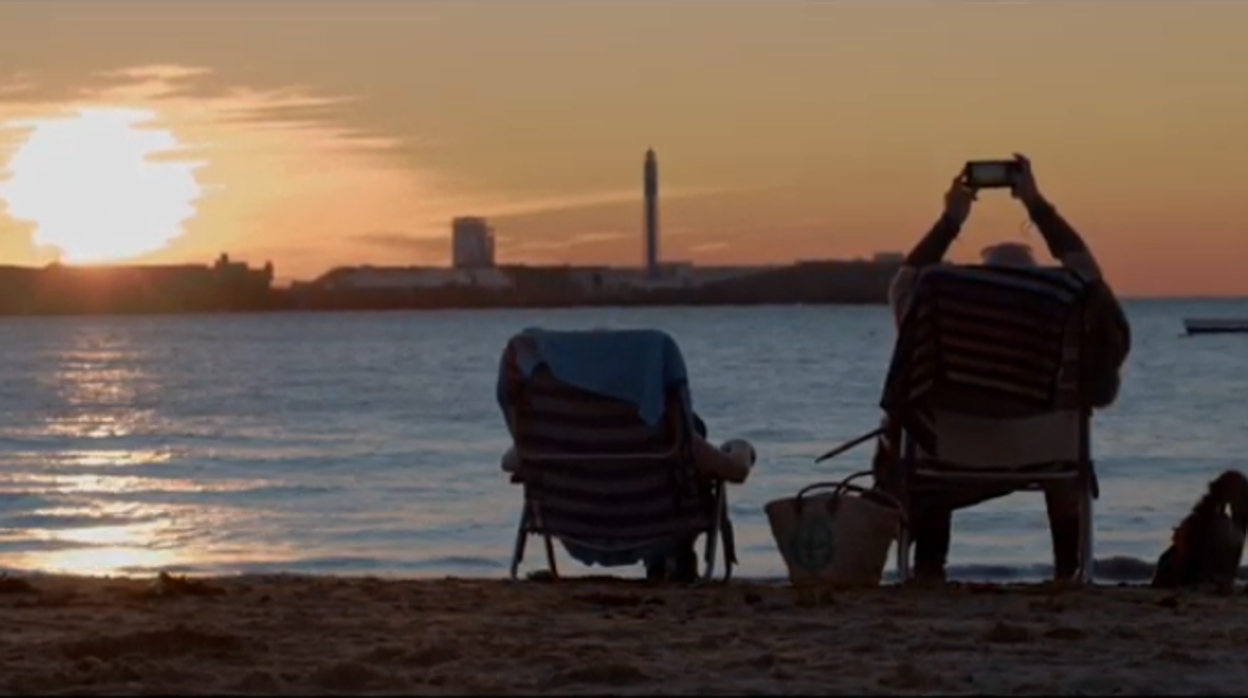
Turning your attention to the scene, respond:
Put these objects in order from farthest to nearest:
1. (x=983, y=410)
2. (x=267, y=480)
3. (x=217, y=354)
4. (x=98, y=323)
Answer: (x=98, y=323), (x=217, y=354), (x=267, y=480), (x=983, y=410)

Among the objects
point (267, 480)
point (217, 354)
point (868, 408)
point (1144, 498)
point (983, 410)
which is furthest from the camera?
point (217, 354)

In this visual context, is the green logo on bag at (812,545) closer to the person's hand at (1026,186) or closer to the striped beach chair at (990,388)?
the striped beach chair at (990,388)

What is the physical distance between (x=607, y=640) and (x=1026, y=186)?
2326 millimetres

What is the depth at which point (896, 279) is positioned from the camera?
7.63 m

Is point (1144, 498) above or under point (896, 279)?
under

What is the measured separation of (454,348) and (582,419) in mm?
52752

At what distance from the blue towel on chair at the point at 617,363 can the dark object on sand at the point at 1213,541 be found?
5.24 feet

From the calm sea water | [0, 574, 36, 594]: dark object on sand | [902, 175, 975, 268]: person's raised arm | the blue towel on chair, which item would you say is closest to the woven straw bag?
the blue towel on chair

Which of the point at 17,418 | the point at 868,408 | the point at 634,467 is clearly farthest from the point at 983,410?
the point at 17,418

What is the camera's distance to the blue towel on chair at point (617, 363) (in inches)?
299

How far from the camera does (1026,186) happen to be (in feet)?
24.9

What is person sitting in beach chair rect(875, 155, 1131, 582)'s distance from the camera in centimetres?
735

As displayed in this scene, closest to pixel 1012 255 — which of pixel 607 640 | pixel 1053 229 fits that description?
pixel 1053 229

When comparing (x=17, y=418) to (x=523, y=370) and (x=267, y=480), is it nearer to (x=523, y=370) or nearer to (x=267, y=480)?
(x=267, y=480)
